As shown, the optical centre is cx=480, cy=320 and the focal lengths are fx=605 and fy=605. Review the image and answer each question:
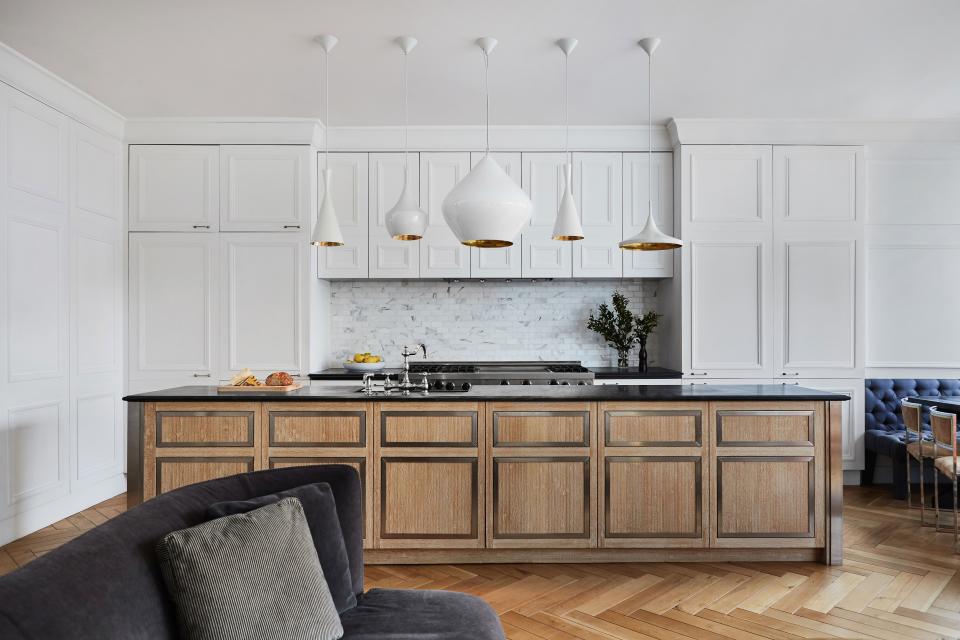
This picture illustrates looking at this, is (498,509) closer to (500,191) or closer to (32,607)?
(500,191)

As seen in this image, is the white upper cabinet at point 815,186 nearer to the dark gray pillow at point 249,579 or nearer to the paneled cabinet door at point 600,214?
the paneled cabinet door at point 600,214

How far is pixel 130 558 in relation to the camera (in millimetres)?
1325

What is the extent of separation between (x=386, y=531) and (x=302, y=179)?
9.84 ft

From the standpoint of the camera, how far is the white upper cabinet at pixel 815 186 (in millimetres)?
4883

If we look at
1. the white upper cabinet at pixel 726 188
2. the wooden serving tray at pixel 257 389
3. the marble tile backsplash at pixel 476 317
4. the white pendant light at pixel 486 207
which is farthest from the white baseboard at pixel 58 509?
the white upper cabinet at pixel 726 188

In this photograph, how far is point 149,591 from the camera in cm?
133

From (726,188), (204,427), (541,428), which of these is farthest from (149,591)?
(726,188)

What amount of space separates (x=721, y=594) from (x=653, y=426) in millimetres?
855

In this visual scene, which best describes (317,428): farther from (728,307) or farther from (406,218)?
(728,307)

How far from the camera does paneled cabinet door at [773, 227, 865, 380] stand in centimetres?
485

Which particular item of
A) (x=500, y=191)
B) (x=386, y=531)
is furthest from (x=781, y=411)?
(x=386, y=531)

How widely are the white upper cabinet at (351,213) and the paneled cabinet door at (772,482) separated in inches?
124

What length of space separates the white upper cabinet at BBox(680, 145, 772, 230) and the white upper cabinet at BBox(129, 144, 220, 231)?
383 cm

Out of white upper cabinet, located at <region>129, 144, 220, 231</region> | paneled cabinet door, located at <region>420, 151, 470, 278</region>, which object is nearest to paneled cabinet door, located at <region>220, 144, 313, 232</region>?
white upper cabinet, located at <region>129, 144, 220, 231</region>
